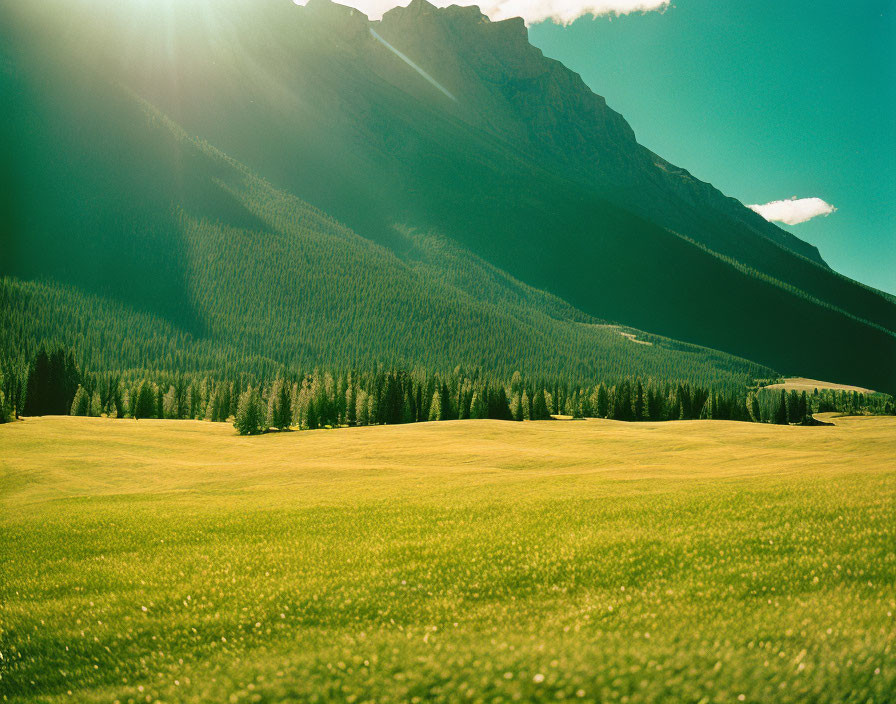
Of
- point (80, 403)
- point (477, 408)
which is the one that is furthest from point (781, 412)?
point (80, 403)

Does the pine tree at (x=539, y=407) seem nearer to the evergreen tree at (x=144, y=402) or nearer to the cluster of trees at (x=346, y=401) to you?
the cluster of trees at (x=346, y=401)

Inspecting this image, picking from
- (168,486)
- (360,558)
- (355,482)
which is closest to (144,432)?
(168,486)

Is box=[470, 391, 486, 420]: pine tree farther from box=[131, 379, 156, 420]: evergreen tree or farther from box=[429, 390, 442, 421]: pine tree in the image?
box=[131, 379, 156, 420]: evergreen tree

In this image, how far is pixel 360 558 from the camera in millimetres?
16078

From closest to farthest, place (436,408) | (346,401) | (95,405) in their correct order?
(95,405)
(346,401)
(436,408)

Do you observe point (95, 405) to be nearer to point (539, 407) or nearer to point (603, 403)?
point (539, 407)

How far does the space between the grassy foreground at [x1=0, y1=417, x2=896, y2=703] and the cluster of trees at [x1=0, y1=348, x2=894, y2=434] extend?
269 feet

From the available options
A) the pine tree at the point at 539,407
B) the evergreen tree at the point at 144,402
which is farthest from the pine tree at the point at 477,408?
the evergreen tree at the point at 144,402

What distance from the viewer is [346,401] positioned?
121188mm

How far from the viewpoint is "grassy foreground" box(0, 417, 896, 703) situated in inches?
354

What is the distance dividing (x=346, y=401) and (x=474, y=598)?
365ft

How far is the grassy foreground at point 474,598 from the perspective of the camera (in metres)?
8.99

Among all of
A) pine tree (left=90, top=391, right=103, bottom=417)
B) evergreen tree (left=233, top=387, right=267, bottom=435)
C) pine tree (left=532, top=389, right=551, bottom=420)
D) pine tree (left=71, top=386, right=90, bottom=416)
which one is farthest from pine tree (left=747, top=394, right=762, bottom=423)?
Answer: pine tree (left=71, top=386, right=90, bottom=416)

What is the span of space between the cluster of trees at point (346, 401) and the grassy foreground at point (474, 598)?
82.1 metres
